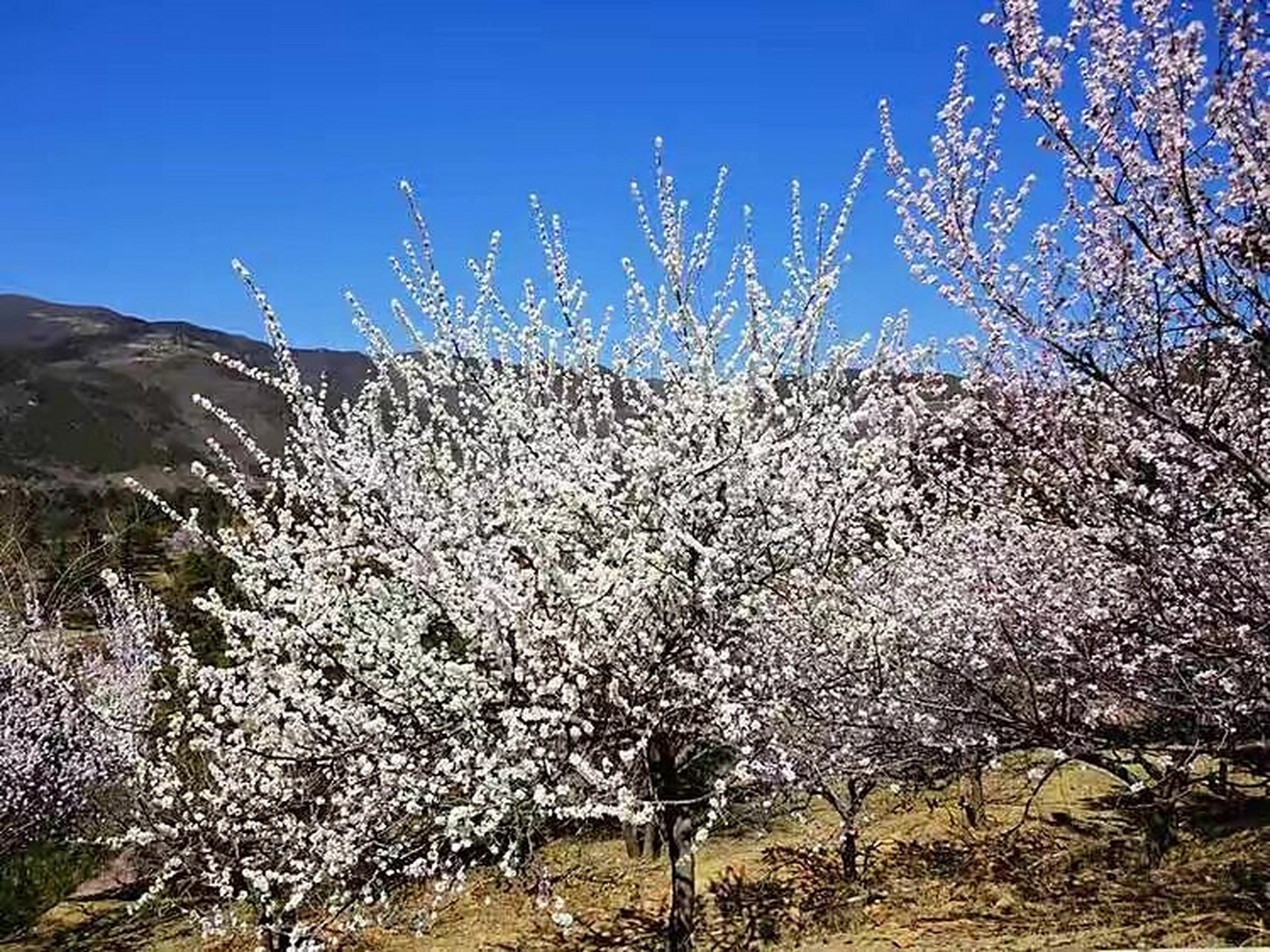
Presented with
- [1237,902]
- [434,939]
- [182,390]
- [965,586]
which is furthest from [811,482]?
[182,390]

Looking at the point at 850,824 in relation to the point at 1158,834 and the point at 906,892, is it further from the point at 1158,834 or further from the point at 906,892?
the point at 1158,834

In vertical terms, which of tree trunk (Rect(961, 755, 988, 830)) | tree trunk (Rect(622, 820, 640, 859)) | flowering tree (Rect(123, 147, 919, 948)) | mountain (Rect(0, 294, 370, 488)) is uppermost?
mountain (Rect(0, 294, 370, 488))

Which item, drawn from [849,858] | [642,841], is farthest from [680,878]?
[642,841]

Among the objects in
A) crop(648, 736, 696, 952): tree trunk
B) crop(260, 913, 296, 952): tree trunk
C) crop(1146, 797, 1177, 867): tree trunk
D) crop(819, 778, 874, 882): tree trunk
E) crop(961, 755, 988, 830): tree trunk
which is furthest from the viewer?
crop(961, 755, 988, 830): tree trunk

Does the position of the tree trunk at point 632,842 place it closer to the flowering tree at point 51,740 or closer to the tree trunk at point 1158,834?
the flowering tree at point 51,740

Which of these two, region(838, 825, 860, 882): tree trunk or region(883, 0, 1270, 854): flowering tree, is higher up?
region(883, 0, 1270, 854): flowering tree

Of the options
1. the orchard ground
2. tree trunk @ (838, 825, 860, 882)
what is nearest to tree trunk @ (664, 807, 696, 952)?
the orchard ground

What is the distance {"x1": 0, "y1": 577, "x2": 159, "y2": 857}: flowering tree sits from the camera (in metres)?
13.6

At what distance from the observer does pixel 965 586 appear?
8289 mm

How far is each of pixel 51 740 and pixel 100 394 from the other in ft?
189

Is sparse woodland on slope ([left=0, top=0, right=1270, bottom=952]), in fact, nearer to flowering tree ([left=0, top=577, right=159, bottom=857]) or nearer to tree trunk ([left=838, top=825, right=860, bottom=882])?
tree trunk ([left=838, top=825, right=860, bottom=882])

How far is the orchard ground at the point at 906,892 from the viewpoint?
28.6ft

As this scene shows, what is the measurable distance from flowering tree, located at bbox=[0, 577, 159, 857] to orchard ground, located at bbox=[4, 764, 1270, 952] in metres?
1.62

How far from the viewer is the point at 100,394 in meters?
66.1
